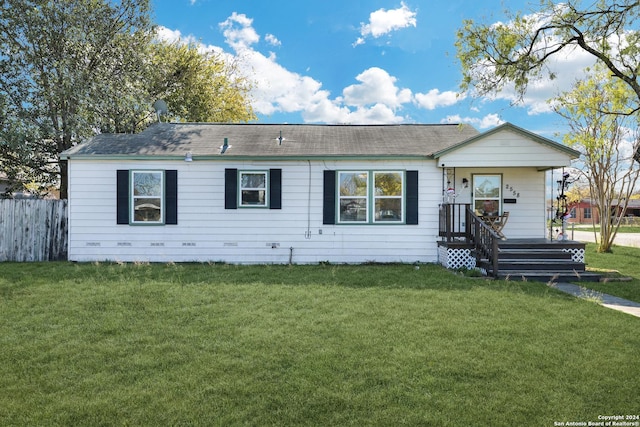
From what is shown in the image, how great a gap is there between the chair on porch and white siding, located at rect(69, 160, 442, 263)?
2.35 meters

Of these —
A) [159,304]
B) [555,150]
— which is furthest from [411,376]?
[555,150]

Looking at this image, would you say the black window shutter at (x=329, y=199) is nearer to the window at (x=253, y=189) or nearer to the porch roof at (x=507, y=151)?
the window at (x=253, y=189)

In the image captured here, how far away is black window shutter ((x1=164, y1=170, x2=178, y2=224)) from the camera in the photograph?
9883 millimetres

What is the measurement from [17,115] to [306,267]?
496 inches

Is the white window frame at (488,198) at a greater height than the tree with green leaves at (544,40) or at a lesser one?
lesser

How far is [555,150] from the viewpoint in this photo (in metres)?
9.14

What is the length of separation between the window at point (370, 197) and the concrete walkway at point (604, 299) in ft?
12.9

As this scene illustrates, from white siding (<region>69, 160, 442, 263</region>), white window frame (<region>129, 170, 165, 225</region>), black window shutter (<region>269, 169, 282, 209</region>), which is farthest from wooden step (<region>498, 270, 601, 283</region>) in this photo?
white window frame (<region>129, 170, 165, 225</region>)

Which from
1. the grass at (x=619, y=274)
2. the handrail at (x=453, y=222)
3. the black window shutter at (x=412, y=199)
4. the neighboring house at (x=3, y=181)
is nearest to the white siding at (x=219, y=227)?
the black window shutter at (x=412, y=199)

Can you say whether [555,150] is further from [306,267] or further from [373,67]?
[373,67]

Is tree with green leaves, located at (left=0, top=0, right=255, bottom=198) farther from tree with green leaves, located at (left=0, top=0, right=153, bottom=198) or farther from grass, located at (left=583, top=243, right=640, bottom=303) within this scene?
grass, located at (left=583, top=243, right=640, bottom=303)

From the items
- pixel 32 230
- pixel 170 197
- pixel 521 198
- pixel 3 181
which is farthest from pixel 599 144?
pixel 3 181

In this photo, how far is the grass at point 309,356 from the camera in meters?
2.87

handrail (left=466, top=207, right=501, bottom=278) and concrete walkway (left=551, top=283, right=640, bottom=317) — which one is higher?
handrail (left=466, top=207, right=501, bottom=278)
